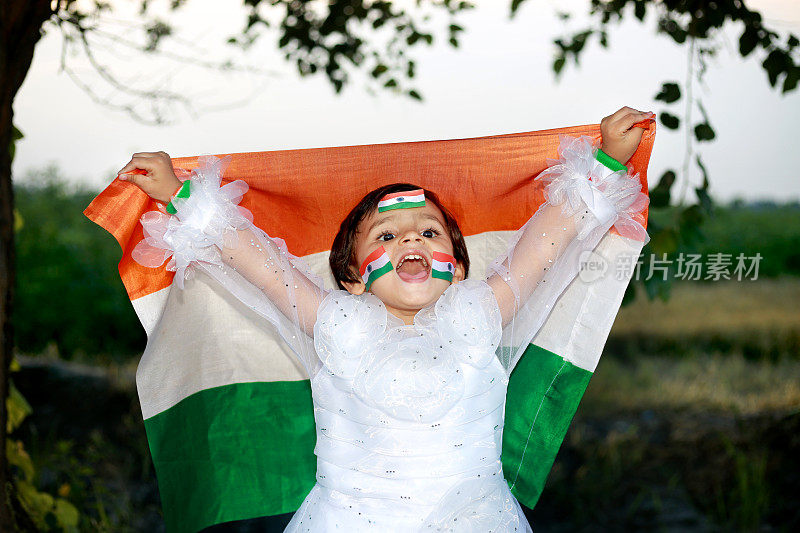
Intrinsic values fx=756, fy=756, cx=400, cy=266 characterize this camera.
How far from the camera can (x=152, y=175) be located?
5.44 feet

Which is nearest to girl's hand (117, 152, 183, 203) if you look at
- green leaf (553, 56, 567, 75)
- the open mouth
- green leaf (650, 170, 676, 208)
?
the open mouth

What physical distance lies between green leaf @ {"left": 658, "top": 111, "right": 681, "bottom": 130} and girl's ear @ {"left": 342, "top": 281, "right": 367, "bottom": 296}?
1427 millimetres

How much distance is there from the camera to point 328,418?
1.75 metres

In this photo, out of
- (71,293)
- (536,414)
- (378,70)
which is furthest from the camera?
(71,293)

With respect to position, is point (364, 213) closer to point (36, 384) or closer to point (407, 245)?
point (407, 245)

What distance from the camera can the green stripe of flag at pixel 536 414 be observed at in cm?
197

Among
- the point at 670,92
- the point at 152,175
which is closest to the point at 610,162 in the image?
the point at 152,175

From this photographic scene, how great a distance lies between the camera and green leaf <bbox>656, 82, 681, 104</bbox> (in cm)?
268

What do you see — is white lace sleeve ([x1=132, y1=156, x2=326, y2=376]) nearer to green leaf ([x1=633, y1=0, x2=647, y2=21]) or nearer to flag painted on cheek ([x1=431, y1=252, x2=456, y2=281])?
flag painted on cheek ([x1=431, y1=252, x2=456, y2=281])

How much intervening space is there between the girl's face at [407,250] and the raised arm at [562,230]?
0.16m

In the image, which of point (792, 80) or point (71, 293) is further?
point (71, 293)

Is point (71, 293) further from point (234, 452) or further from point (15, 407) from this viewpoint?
point (234, 452)

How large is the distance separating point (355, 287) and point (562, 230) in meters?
0.52

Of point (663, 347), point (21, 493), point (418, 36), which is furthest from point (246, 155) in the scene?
point (663, 347)
